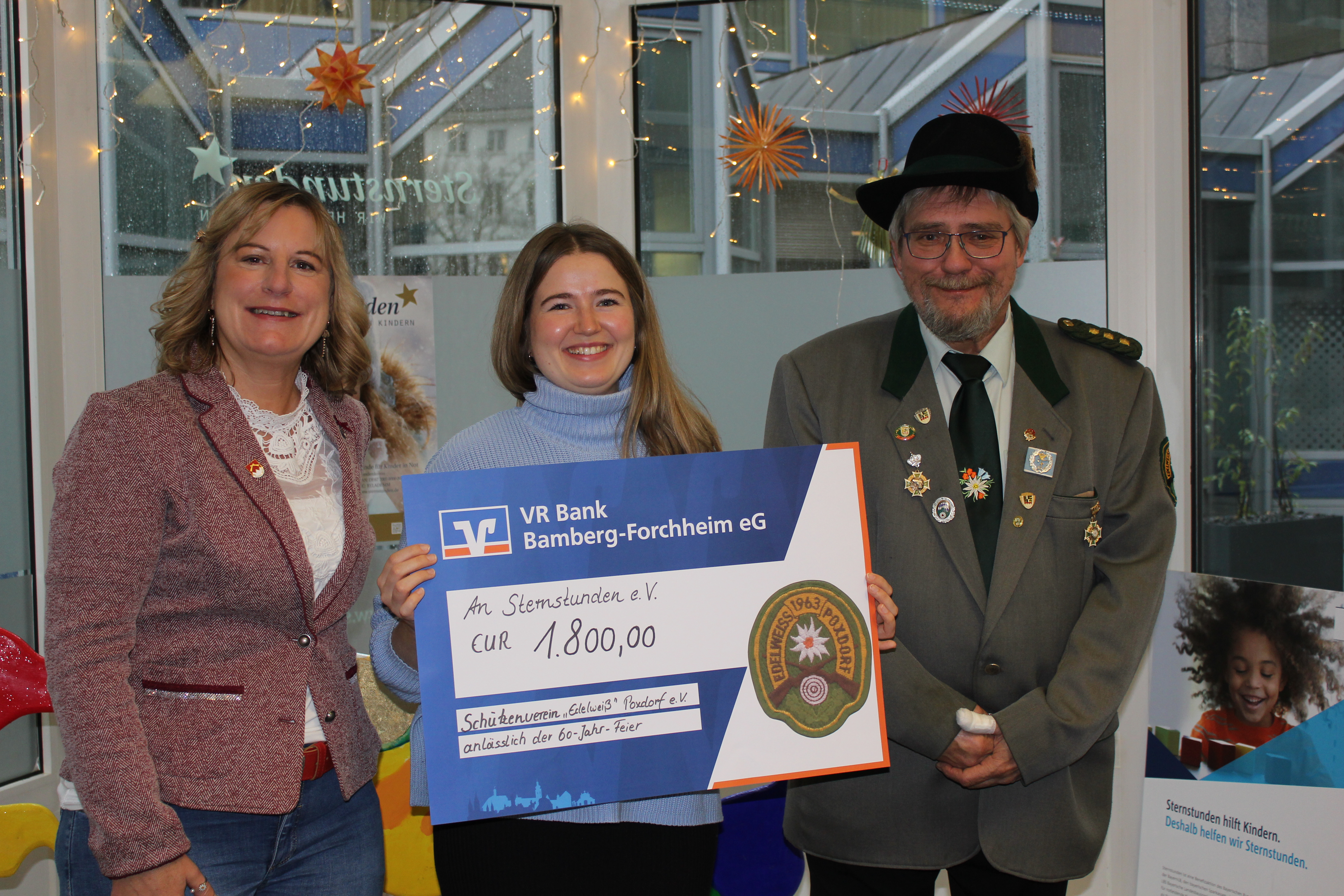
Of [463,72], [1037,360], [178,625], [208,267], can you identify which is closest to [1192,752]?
[1037,360]

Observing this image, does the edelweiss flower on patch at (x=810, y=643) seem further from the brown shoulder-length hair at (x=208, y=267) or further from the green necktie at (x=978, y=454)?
the brown shoulder-length hair at (x=208, y=267)

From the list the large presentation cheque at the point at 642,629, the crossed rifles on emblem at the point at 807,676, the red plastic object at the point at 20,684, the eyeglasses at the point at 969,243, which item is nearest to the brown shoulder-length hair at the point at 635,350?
the large presentation cheque at the point at 642,629

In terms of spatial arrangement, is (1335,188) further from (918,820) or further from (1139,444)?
(918,820)

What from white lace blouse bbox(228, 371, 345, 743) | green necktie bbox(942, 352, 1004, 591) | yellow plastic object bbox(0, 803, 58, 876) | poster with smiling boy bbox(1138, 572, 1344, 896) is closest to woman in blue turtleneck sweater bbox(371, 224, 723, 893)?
white lace blouse bbox(228, 371, 345, 743)

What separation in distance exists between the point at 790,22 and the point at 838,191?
55 centimetres

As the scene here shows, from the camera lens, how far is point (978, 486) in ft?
5.48

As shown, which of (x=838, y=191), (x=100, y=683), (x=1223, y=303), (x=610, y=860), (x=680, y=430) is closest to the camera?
(x=100, y=683)

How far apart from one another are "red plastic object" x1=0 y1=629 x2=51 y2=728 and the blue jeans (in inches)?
17.5

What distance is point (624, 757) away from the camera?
140 cm

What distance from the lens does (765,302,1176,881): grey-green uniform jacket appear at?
5.27 feet

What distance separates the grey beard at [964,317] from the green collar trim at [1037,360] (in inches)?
3.2

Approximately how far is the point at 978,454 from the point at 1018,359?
0.67 feet

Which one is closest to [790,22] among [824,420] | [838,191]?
[838,191]

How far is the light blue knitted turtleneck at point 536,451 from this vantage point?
147 centimetres
